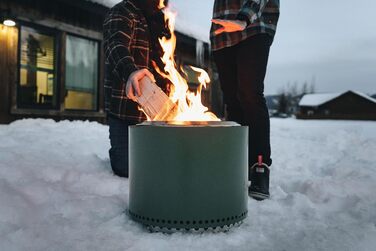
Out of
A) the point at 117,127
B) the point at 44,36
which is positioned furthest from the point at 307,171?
the point at 44,36

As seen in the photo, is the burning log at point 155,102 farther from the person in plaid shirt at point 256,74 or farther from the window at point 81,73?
the window at point 81,73

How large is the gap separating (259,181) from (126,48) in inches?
54.7

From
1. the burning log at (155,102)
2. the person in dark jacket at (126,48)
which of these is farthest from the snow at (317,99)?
the burning log at (155,102)

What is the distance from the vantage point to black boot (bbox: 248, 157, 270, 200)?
261cm

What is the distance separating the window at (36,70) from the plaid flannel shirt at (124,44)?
494 centimetres

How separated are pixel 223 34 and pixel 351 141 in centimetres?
486

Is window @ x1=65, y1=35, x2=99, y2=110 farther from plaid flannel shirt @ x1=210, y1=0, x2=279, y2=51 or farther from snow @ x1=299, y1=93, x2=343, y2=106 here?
snow @ x1=299, y1=93, x2=343, y2=106

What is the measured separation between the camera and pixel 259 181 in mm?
2674

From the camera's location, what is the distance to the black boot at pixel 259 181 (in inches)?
103

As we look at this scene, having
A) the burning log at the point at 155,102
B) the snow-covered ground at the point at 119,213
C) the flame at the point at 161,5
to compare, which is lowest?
the snow-covered ground at the point at 119,213

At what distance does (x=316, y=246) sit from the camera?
1760 millimetres

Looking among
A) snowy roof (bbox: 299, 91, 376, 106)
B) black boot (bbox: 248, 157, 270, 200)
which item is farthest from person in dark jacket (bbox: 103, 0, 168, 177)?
snowy roof (bbox: 299, 91, 376, 106)

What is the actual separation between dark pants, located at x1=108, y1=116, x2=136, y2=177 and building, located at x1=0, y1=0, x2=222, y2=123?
15.7 feet

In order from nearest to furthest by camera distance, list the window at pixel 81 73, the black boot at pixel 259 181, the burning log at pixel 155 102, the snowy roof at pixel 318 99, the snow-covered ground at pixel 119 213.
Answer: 1. the snow-covered ground at pixel 119 213
2. the burning log at pixel 155 102
3. the black boot at pixel 259 181
4. the window at pixel 81 73
5. the snowy roof at pixel 318 99
